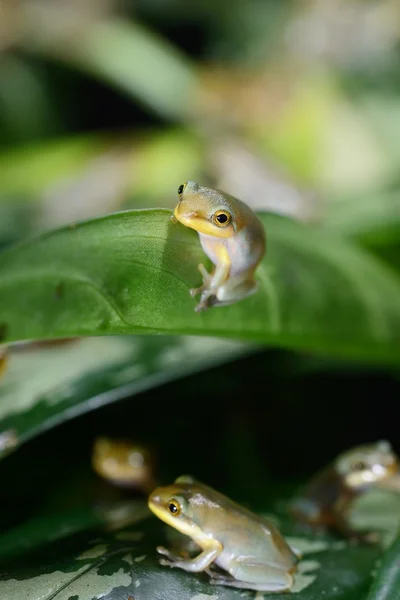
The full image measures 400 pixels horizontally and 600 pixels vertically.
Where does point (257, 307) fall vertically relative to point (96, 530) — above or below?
above

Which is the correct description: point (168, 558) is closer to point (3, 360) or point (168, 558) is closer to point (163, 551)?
point (163, 551)

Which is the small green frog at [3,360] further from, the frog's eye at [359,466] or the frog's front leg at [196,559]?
the frog's eye at [359,466]

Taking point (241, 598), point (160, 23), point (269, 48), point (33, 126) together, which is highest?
point (160, 23)

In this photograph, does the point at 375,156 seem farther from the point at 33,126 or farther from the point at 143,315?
the point at 143,315

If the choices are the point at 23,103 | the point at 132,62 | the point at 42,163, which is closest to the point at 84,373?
the point at 42,163

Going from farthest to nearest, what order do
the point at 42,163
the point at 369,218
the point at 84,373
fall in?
1. the point at 42,163
2. the point at 369,218
3. the point at 84,373

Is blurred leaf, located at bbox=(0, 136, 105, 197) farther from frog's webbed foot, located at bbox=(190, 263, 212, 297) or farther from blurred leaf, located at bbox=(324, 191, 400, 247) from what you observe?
frog's webbed foot, located at bbox=(190, 263, 212, 297)

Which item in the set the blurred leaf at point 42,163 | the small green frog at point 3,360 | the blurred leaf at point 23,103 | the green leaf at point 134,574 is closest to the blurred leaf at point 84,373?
the small green frog at point 3,360

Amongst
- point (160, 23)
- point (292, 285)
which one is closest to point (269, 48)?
point (160, 23)
